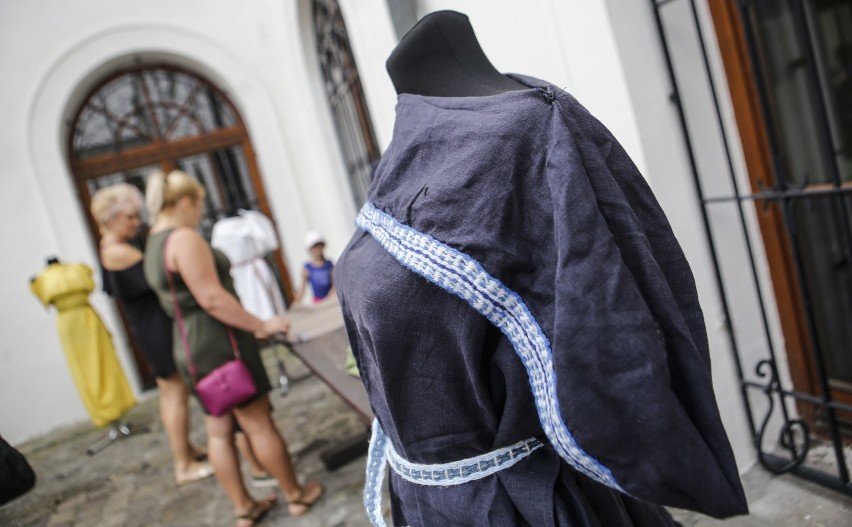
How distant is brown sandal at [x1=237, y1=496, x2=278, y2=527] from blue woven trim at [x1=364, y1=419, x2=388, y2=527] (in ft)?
6.37

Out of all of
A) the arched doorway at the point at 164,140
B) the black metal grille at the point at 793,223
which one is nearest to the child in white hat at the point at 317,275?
the arched doorway at the point at 164,140

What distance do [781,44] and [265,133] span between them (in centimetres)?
515

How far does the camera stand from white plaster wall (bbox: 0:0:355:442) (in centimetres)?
530

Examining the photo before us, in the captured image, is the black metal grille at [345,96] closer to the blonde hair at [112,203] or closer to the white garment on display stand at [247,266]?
the white garment on display stand at [247,266]

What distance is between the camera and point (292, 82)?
573 centimetres

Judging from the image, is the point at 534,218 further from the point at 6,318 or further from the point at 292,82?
the point at 6,318

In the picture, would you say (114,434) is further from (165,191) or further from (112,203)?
(165,191)

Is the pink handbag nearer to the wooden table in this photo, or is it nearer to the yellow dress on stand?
the wooden table

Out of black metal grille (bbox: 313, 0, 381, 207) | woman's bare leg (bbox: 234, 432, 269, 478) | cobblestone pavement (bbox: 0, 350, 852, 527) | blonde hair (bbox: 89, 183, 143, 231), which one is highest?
black metal grille (bbox: 313, 0, 381, 207)

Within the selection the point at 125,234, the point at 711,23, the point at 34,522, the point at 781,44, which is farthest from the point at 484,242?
the point at 34,522

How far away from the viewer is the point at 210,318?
2.46 meters

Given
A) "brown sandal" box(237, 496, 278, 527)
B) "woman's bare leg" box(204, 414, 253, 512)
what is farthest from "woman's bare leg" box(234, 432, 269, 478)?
"woman's bare leg" box(204, 414, 253, 512)

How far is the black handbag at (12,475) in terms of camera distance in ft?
6.92

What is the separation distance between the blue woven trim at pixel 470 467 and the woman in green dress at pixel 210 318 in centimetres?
163
